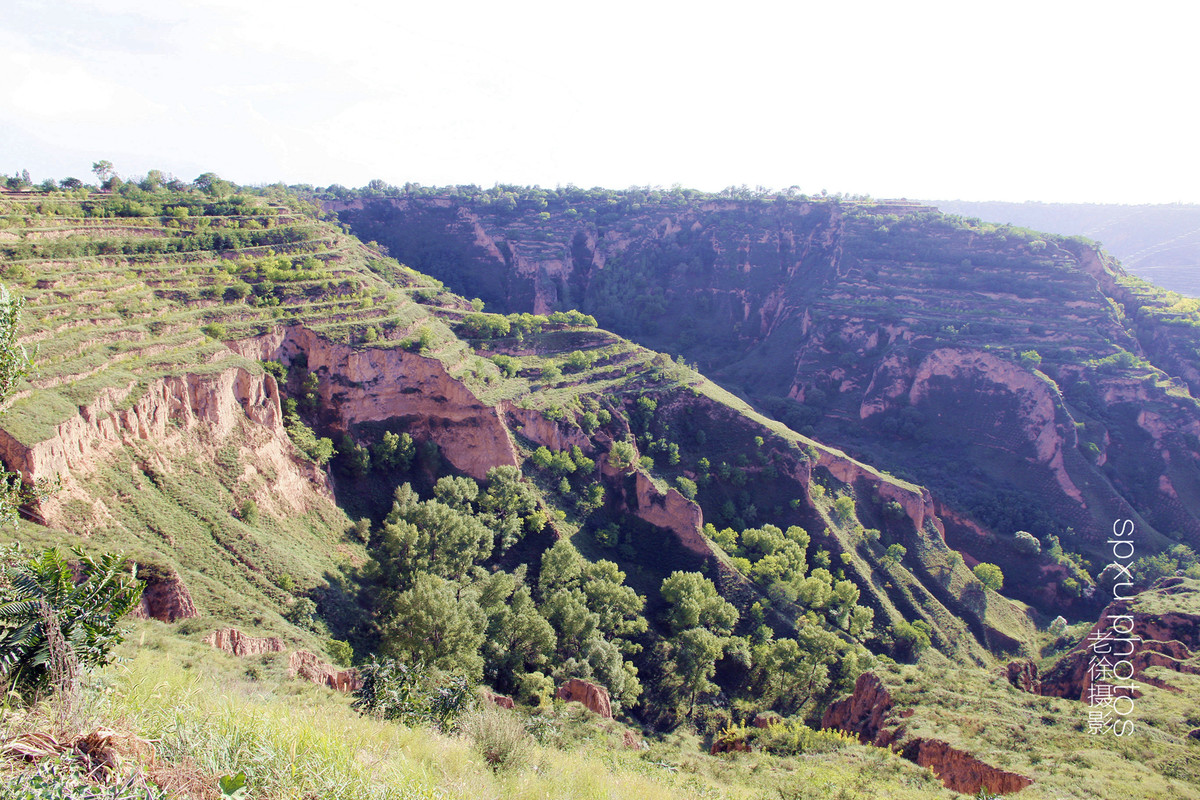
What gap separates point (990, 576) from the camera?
5556 centimetres

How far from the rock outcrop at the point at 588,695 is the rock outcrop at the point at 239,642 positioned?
51.4 ft

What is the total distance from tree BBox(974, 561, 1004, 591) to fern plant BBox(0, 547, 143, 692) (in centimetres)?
6509

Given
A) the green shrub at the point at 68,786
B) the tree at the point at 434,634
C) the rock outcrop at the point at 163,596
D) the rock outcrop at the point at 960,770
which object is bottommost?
the rock outcrop at the point at 960,770

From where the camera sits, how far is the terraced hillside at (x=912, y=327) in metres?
66.8

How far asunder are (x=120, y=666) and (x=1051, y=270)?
114 metres

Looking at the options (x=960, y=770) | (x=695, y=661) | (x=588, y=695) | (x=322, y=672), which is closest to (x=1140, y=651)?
(x=960, y=770)

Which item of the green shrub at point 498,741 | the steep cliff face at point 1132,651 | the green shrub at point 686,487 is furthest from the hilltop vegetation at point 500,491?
the steep cliff face at point 1132,651

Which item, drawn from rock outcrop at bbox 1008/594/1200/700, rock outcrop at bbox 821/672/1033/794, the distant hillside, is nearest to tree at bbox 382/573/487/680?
rock outcrop at bbox 821/672/1033/794

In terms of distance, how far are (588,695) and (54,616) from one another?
28.4 m

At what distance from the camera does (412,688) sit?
2045 centimetres

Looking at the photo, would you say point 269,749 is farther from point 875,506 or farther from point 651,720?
point 875,506

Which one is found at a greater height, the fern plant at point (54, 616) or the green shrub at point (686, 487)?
the fern plant at point (54, 616)

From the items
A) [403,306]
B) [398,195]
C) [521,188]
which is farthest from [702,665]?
[521,188]

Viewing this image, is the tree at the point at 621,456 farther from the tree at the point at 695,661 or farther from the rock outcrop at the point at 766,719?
the rock outcrop at the point at 766,719
